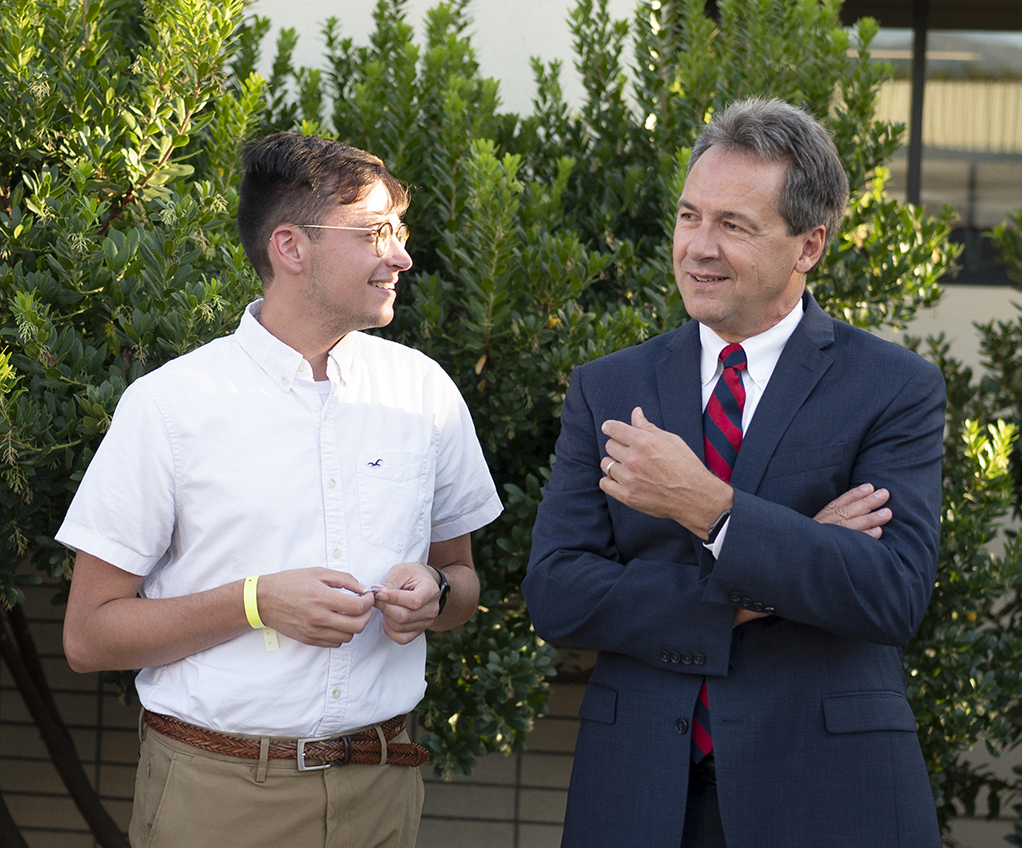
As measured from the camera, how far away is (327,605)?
188 cm

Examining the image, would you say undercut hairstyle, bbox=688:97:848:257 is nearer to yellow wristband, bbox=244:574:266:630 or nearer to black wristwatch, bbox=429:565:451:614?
black wristwatch, bbox=429:565:451:614

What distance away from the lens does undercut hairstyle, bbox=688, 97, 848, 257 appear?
200 cm

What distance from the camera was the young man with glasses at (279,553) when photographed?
6.39 ft

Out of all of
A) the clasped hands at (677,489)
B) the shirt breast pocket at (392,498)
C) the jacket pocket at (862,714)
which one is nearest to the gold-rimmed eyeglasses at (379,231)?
the shirt breast pocket at (392,498)

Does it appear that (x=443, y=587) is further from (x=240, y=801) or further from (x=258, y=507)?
(x=240, y=801)

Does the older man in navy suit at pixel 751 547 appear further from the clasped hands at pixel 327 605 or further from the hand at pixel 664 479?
the clasped hands at pixel 327 605

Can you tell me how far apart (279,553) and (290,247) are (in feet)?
2.14

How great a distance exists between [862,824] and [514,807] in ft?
9.06

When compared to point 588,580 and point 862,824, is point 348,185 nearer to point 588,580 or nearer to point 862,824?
point 588,580

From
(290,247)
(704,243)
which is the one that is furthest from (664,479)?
(290,247)

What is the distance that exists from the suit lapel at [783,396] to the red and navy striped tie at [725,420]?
0.15ft

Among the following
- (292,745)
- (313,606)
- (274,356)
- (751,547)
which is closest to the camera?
(751,547)

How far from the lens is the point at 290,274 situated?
7.05 ft

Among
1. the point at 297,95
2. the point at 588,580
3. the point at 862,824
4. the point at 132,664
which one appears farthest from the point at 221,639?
Result: the point at 297,95
